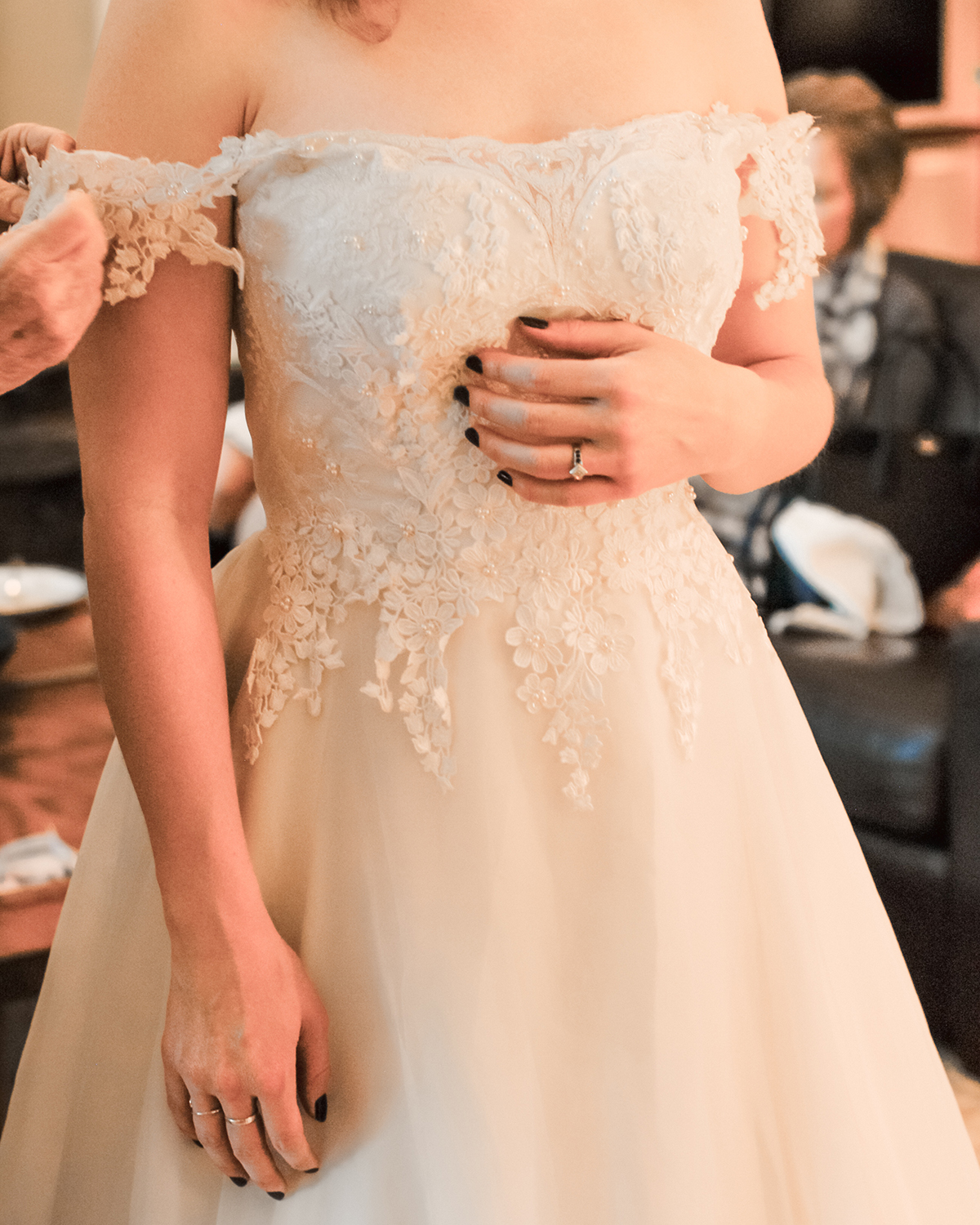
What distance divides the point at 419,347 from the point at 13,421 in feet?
7.65

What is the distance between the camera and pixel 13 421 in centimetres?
266

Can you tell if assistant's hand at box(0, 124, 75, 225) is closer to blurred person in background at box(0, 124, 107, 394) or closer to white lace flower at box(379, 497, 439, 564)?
blurred person in background at box(0, 124, 107, 394)

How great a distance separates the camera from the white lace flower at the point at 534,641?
0.68 meters

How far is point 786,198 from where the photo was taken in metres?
0.79

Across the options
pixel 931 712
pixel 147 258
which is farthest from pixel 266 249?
pixel 931 712

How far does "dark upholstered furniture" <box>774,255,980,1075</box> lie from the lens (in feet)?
5.32

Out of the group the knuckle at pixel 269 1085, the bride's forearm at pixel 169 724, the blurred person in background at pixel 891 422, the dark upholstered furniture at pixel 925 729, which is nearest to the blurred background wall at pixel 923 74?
the blurred person in background at pixel 891 422

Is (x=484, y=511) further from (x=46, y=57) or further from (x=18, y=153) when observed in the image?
(x=46, y=57)

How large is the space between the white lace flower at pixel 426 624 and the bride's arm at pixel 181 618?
12 cm

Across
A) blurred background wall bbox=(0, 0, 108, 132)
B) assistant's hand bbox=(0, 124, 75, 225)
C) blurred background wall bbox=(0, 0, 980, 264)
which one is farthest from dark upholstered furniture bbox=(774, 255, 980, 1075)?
blurred background wall bbox=(0, 0, 108, 132)

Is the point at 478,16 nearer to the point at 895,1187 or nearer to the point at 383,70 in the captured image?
the point at 383,70

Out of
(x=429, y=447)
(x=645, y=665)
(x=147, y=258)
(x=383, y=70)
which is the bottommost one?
(x=645, y=665)

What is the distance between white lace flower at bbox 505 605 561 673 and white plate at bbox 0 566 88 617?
136 cm

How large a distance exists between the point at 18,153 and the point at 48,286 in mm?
239
